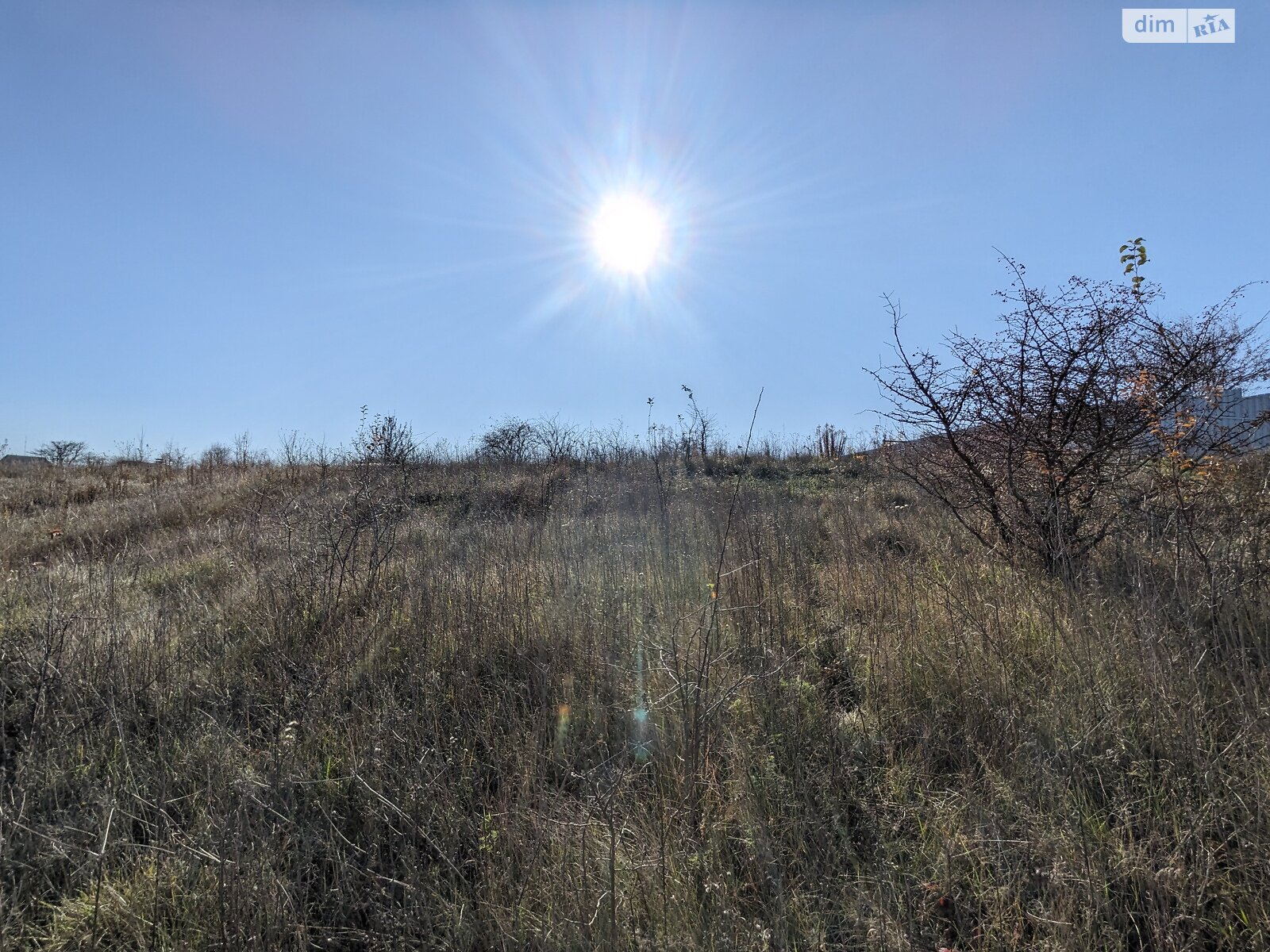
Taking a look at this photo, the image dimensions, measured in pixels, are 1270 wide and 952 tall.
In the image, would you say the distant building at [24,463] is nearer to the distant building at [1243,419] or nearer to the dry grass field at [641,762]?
the dry grass field at [641,762]

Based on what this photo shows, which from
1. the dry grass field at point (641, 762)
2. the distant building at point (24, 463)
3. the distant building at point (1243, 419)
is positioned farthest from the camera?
the distant building at point (24, 463)

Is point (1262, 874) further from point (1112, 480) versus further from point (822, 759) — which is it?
point (1112, 480)

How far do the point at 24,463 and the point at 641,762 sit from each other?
1991 centimetres

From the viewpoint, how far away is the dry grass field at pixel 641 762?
1.55 metres

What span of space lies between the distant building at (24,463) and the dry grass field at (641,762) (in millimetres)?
13725

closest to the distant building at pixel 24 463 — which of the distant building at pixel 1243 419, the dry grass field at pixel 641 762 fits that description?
the dry grass field at pixel 641 762

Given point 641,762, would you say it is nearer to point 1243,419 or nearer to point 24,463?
point 1243,419

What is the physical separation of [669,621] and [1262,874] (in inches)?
92.7

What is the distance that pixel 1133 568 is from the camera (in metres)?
3.03

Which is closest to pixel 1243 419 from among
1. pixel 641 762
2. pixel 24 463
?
pixel 641 762

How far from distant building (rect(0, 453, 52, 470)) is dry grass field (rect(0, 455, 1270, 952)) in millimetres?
13725

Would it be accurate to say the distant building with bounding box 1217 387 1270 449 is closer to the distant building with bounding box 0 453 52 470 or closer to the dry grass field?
the dry grass field

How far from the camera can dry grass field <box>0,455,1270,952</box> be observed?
1.55 meters

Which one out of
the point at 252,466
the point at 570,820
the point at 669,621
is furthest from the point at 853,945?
the point at 252,466
